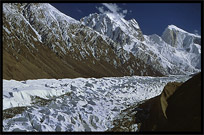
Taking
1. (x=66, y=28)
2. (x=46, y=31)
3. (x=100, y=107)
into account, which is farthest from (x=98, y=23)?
(x=100, y=107)

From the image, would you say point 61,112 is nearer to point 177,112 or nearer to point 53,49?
point 177,112

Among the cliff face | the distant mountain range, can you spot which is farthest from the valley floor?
the distant mountain range

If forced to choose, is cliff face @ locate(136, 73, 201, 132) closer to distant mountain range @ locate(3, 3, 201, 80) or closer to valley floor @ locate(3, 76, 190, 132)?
valley floor @ locate(3, 76, 190, 132)

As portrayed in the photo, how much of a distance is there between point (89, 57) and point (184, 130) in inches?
2812

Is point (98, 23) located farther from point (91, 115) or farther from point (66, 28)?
point (91, 115)

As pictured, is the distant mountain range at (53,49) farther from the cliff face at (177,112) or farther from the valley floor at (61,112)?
the cliff face at (177,112)

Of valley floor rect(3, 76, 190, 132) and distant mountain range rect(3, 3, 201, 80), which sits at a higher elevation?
distant mountain range rect(3, 3, 201, 80)

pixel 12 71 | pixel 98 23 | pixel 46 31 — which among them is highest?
pixel 98 23

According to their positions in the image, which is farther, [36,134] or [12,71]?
[12,71]

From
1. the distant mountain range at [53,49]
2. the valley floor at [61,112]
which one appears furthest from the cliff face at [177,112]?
the distant mountain range at [53,49]

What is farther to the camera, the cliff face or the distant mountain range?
the distant mountain range

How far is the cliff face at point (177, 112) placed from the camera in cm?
1279

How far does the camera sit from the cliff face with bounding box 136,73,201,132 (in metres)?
12.8

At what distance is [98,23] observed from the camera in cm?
17525
